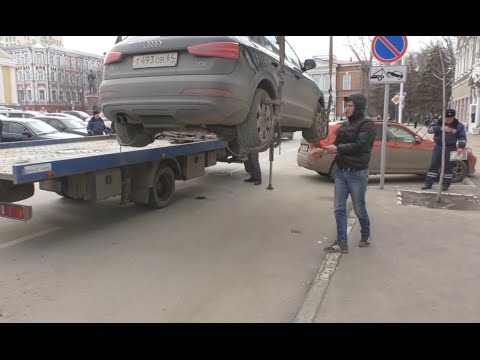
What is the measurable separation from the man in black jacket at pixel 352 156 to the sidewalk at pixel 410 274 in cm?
47

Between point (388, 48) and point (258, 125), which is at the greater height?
point (388, 48)

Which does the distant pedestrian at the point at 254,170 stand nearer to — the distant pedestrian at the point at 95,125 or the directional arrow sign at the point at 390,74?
the directional arrow sign at the point at 390,74

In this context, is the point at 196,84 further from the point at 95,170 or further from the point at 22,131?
the point at 22,131

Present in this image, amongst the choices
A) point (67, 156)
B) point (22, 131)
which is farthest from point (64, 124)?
point (67, 156)

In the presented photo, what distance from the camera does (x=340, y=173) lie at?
520 centimetres

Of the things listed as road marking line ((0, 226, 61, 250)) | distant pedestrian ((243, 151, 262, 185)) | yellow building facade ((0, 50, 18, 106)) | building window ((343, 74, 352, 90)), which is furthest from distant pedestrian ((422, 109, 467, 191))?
building window ((343, 74, 352, 90))

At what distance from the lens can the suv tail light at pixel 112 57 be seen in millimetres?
5016

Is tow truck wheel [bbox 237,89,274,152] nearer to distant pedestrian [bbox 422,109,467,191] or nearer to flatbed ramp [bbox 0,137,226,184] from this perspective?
flatbed ramp [bbox 0,137,226,184]

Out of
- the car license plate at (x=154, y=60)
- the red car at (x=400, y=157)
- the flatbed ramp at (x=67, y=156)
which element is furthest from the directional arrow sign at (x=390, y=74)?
the car license plate at (x=154, y=60)

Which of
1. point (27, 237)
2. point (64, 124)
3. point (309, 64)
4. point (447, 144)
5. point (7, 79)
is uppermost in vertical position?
point (7, 79)

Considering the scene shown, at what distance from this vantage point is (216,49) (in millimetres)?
4531

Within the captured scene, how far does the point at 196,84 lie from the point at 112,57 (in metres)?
1.27
